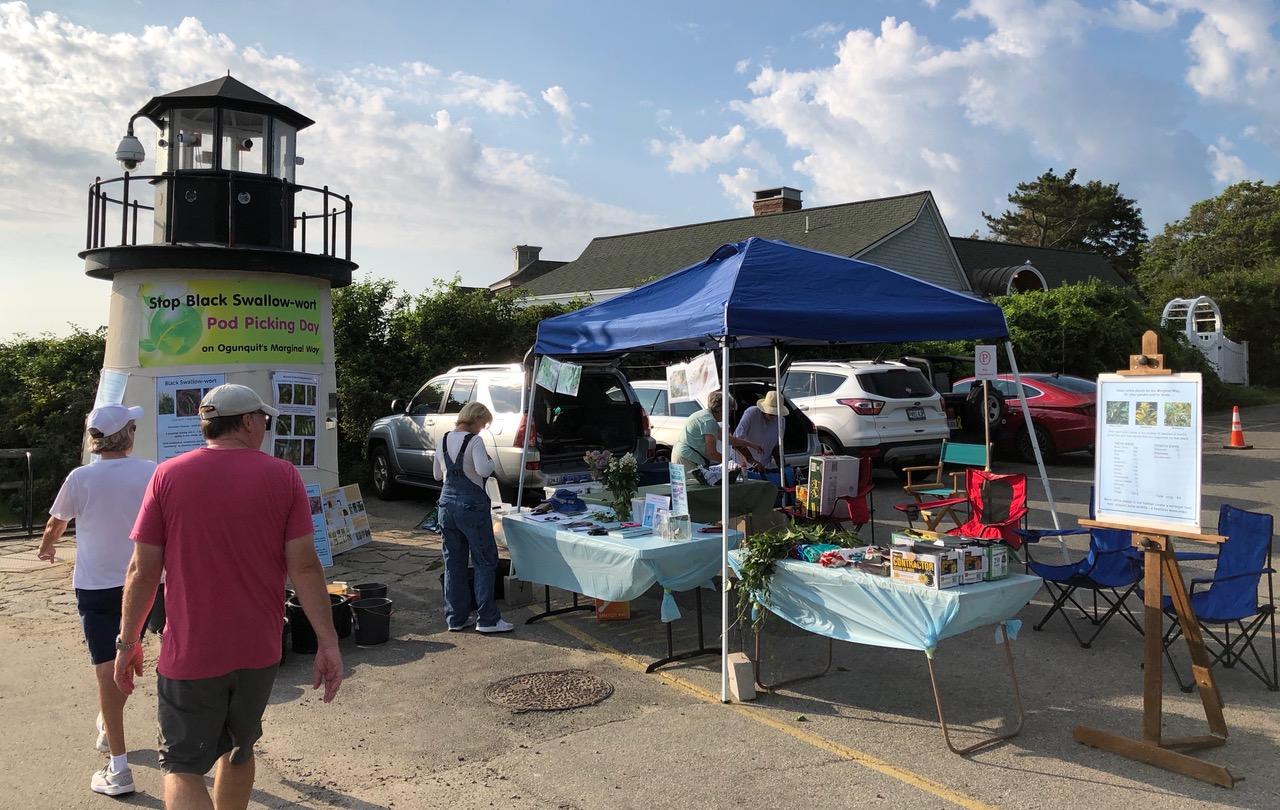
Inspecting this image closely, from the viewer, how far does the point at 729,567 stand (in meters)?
5.64

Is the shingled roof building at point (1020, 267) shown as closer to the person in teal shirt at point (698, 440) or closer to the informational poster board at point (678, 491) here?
the person in teal shirt at point (698, 440)

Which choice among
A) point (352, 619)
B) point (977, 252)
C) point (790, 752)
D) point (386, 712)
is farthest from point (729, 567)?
point (977, 252)

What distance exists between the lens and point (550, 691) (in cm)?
549

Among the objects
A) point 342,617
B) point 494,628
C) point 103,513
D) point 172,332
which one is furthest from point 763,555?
point 172,332

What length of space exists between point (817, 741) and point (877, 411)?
344 inches

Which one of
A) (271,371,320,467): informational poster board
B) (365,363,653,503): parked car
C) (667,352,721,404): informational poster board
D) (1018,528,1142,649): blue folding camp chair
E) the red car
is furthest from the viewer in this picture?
the red car

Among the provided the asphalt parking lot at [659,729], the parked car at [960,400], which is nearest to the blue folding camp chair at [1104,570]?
the asphalt parking lot at [659,729]

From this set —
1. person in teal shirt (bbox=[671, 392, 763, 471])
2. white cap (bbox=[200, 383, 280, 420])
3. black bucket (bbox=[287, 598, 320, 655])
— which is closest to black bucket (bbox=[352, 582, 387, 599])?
black bucket (bbox=[287, 598, 320, 655])

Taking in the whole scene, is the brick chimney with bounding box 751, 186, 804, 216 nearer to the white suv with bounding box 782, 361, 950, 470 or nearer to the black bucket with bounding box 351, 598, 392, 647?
the white suv with bounding box 782, 361, 950, 470

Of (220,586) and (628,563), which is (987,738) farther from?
(220,586)

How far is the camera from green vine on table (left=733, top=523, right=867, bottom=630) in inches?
210

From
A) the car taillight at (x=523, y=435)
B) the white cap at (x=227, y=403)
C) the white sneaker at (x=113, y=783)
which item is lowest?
the white sneaker at (x=113, y=783)

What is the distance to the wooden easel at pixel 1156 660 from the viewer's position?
4.38 metres

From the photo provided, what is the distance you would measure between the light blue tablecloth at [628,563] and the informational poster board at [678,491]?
209 millimetres
